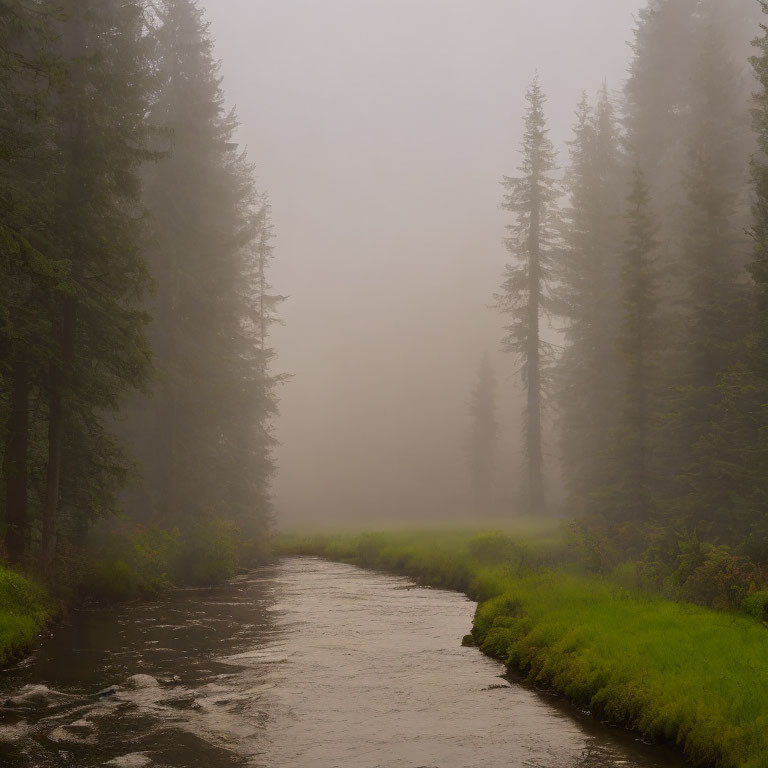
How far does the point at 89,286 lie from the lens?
1927 centimetres

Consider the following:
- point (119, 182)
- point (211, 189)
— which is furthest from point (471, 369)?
point (119, 182)

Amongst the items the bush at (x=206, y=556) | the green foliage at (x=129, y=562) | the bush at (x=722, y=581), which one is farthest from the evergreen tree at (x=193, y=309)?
the bush at (x=722, y=581)

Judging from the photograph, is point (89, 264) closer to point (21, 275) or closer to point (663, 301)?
point (21, 275)

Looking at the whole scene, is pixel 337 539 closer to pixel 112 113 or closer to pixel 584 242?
pixel 584 242

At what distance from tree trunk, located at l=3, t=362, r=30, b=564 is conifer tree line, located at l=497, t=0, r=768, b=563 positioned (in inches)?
645

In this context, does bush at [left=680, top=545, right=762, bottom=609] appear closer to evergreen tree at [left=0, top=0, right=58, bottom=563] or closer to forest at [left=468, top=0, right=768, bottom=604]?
forest at [left=468, top=0, right=768, bottom=604]

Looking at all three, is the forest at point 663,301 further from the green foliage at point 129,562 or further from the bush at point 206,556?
the green foliage at point 129,562

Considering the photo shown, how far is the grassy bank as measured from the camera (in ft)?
29.9

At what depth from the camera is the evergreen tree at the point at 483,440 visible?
3179 inches

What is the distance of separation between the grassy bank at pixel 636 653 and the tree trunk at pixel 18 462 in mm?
11816

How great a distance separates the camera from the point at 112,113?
66.1ft

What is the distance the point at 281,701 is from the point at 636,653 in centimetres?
573

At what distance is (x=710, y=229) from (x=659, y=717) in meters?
18.3

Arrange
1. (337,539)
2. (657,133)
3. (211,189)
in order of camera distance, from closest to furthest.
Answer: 1. (211,189)
2. (657,133)
3. (337,539)
